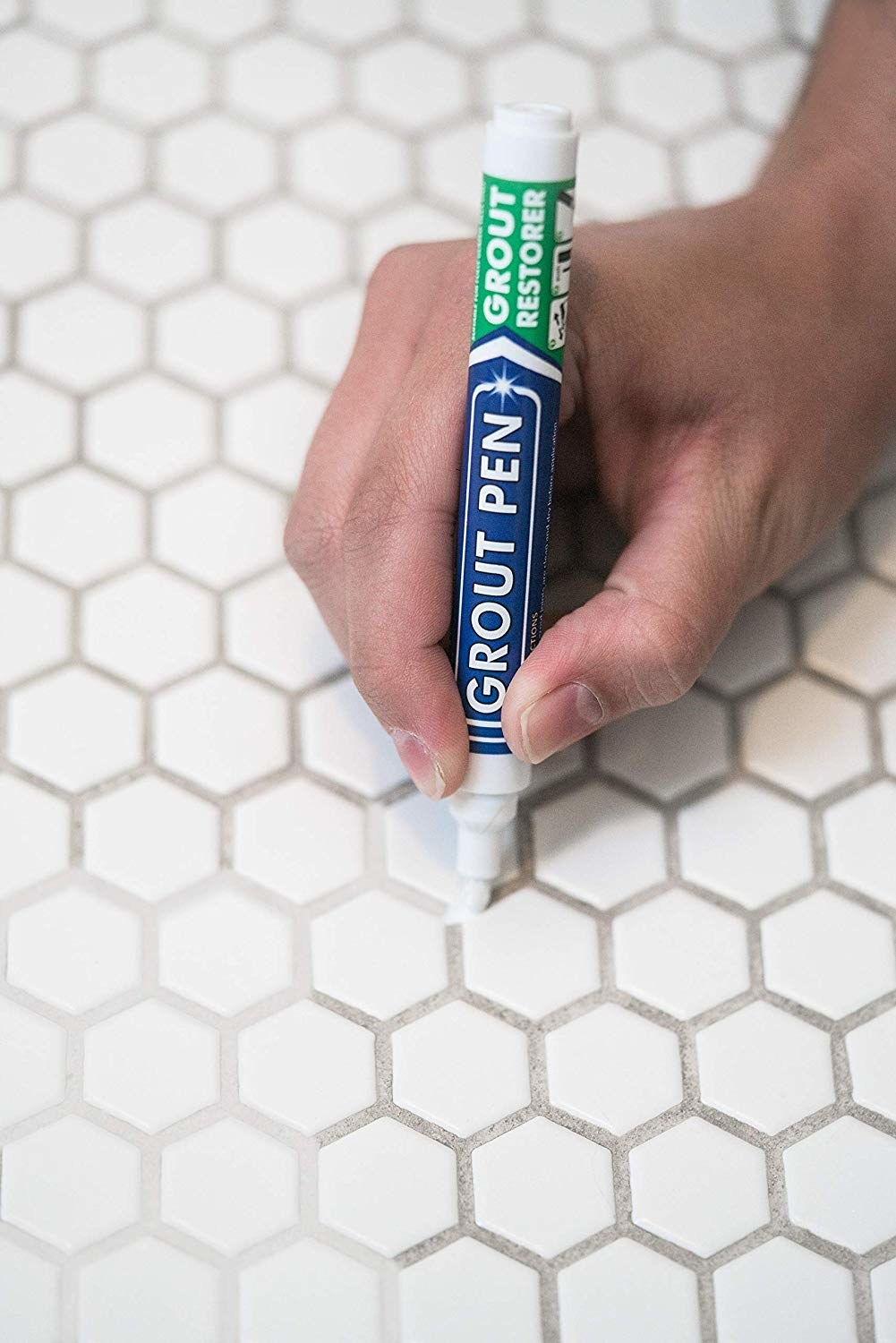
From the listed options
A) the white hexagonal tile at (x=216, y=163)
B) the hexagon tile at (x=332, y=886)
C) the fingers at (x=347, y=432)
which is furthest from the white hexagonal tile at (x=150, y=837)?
the white hexagonal tile at (x=216, y=163)

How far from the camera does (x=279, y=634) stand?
694 mm

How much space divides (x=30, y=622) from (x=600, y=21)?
50cm

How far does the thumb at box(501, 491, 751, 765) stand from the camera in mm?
557

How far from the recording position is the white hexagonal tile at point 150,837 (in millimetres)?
637

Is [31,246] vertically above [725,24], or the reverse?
[725,24]

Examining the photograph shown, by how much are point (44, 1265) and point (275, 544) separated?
34 centimetres

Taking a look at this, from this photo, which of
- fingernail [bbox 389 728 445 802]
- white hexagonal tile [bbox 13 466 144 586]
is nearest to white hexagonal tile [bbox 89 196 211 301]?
white hexagonal tile [bbox 13 466 144 586]

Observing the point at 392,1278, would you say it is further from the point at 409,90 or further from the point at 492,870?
the point at 409,90

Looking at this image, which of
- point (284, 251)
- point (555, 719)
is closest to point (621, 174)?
point (284, 251)

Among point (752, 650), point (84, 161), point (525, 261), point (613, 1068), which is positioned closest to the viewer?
point (525, 261)

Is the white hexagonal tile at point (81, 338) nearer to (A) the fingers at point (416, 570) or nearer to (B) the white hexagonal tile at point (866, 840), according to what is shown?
(A) the fingers at point (416, 570)

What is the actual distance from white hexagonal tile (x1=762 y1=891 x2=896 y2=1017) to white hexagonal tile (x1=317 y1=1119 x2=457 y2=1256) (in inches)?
6.4

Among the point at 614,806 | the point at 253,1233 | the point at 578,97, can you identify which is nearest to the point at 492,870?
the point at 614,806

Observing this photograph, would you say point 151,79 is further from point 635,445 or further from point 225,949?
point 225,949
